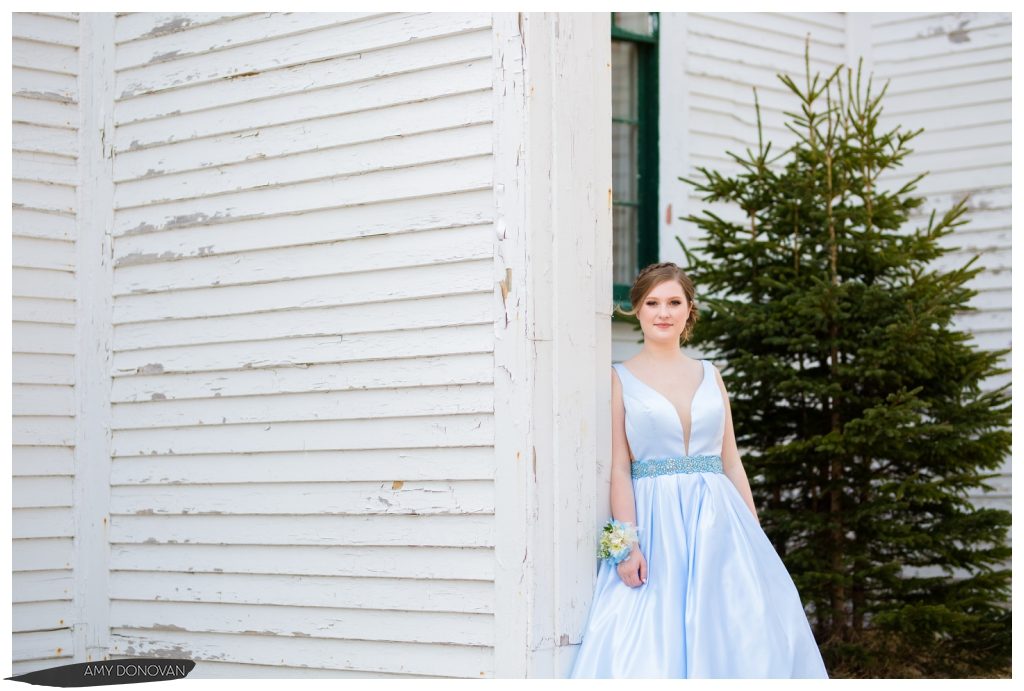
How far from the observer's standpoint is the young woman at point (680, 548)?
3883mm

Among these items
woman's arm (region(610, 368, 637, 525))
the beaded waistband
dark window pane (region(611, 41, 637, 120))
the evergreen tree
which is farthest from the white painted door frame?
dark window pane (region(611, 41, 637, 120))

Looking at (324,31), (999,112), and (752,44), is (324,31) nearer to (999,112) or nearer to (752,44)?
(752,44)

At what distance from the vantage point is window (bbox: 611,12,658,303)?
7.17 meters

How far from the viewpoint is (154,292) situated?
16.0ft

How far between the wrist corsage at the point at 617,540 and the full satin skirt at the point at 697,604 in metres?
0.08

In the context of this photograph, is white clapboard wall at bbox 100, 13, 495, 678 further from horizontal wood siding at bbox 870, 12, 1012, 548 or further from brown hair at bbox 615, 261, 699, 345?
horizontal wood siding at bbox 870, 12, 1012, 548

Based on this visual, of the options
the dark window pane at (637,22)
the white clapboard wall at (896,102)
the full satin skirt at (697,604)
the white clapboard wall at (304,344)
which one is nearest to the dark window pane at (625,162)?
the white clapboard wall at (896,102)

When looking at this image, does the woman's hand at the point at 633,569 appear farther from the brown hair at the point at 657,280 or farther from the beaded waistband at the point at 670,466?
the brown hair at the point at 657,280

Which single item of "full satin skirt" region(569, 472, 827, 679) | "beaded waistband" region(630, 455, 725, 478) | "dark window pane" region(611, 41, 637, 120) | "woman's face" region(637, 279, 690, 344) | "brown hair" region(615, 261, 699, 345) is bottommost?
"full satin skirt" region(569, 472, 827, 679)

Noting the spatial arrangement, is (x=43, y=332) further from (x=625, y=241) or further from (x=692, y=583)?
(x=625, y=241)

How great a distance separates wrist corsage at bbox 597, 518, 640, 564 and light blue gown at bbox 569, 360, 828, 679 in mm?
81

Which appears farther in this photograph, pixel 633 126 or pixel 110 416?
pixel 633 126

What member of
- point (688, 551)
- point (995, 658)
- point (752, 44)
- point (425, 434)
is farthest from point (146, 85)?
point (995, 658)
